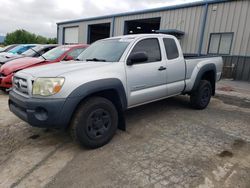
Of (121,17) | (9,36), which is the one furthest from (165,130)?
(9,36)

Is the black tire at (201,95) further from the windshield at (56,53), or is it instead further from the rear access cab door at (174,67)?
the windshield at (56,53)

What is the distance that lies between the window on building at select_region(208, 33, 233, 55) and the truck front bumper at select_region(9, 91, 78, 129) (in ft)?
37.7

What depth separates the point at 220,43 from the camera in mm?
12305

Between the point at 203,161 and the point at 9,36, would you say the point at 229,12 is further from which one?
the point at 9,36

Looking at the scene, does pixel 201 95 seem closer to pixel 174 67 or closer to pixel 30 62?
pixel 174 67

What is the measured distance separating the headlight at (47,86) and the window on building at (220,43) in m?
11.5

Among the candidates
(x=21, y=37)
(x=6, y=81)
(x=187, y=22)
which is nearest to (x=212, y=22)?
(x=187, y=22)

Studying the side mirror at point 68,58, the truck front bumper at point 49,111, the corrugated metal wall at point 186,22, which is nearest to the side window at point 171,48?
the truck front bumper at point 49,111

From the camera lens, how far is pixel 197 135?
394 centimetres

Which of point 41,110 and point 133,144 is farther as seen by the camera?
point 133,144

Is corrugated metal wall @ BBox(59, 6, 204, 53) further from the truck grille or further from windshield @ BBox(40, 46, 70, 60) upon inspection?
the truck grille

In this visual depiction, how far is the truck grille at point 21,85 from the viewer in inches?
125

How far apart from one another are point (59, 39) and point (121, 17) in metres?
11.4

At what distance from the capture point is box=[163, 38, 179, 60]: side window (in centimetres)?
452
